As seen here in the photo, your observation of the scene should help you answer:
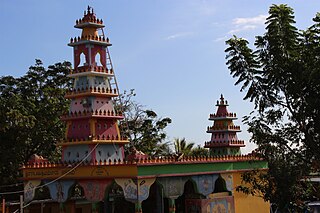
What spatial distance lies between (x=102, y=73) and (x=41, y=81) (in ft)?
51.8

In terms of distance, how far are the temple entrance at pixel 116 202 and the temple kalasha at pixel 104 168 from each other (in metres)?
0.06

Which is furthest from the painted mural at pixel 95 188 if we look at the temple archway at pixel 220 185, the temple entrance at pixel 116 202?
the temple archway at pixel 220 185

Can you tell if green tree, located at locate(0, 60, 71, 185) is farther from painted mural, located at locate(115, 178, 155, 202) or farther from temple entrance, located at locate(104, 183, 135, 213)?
painted mural, located at locate(115, 178, 155, 202)

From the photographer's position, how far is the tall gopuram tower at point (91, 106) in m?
25.3

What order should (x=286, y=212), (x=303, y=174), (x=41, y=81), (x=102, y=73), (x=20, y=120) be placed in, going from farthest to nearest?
(x=41, y=81)
(x=20, y=120)
(x=102, y=73)
(x=286, y=212)
(x=303, y=174)

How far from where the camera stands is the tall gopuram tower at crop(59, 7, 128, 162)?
25.3 metres

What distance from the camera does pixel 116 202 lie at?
30.1 metres

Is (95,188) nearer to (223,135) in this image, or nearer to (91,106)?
(91,106)

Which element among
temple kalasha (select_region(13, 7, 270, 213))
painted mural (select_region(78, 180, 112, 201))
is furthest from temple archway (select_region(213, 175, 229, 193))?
painted mural (select_region(78, 180, 112, 201))

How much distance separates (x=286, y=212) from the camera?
953 inches

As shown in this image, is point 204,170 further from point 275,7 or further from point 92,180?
point 275,7

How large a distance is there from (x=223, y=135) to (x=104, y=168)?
43.0ft

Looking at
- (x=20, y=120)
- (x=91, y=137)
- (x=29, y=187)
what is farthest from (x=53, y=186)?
(x=20, y=120)

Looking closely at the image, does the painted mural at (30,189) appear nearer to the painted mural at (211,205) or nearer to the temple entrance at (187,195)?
the temple entrance at (187,195)
